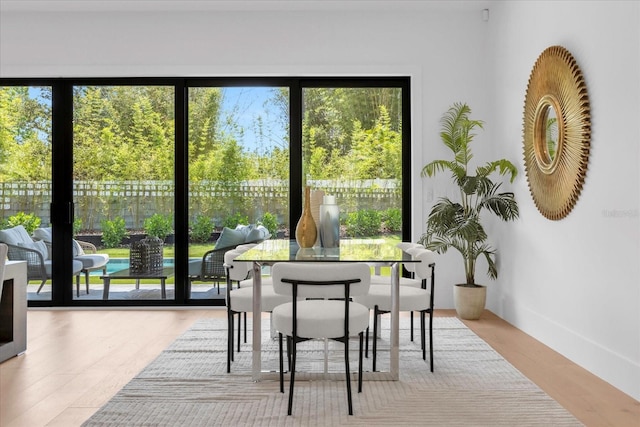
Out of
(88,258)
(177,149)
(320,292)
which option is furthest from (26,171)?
(320,292)

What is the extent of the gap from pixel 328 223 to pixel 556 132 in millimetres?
1817

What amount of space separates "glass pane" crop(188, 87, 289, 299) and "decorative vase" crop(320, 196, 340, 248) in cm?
205

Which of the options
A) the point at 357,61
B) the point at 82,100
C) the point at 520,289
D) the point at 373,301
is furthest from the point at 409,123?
the point at 82,100

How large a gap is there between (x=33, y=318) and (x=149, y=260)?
3.91 feet

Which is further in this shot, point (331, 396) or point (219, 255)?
point (219, 255)

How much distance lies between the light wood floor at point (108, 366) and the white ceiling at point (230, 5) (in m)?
3.03

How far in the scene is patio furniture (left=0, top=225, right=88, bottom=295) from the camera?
5715 mm

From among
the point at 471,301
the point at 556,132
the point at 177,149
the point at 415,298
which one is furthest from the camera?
the point at 177,149

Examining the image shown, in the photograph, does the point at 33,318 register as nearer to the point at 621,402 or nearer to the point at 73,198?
the point at 73,198

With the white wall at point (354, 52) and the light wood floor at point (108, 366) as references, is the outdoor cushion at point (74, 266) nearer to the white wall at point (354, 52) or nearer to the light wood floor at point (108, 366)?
the light wood floor at point (108, 366)

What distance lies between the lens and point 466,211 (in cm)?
524

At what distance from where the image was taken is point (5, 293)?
3.90 meters

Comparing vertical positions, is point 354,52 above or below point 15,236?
above

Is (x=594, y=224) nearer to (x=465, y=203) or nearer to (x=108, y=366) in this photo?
(x=465, y=203)
